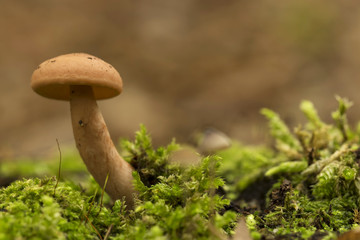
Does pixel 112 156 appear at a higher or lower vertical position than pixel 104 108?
higher

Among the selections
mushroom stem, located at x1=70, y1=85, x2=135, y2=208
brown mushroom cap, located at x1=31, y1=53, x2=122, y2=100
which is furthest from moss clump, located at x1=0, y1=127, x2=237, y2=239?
brown mushroom cap, located at x1=31, y1=53, x2=122, y2=100

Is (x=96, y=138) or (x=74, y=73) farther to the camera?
(x=96, y=138)

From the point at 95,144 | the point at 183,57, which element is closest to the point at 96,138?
the point at 95,144

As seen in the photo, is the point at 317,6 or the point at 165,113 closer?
the point at 317,6

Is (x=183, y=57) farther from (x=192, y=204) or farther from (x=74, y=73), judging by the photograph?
(x=192, y=204)

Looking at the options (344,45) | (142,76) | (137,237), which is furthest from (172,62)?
(137,237)

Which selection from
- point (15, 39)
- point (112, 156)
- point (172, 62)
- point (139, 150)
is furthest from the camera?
point (172, 62)

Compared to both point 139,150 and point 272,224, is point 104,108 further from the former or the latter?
point 272,224
